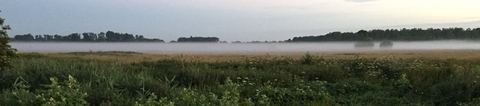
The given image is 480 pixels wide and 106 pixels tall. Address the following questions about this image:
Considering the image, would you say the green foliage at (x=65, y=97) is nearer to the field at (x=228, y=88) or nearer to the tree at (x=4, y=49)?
the field at (x=228, y=88)

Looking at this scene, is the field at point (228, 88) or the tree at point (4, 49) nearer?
the field at point (228, 88)

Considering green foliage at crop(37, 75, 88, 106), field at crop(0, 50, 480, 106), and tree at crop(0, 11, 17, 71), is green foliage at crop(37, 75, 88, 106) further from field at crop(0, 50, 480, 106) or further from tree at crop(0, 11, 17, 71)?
tree at crop(0, 11, 17, 71)

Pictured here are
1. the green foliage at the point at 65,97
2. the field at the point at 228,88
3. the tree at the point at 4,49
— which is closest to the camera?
the green foliage at the point at 65,97

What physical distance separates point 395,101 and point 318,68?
618cm

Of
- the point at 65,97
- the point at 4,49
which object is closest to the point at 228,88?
the point at 65,97

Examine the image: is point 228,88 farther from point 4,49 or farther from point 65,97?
point 4,49

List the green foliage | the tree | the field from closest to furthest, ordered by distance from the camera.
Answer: the green foliage < the field < the tree

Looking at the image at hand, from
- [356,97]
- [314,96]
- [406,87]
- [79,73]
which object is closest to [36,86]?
[79,73]

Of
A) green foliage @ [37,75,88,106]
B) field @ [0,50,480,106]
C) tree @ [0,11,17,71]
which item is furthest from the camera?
tree @ [0,11,17,71]

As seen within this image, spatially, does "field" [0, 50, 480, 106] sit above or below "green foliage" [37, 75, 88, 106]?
below

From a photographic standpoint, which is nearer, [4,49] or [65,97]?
[65,97]

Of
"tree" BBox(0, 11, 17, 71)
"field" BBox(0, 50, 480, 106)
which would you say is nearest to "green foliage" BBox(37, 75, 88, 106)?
"field" BBox(0, 50, 480, 106)

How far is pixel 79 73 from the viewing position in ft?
36.5

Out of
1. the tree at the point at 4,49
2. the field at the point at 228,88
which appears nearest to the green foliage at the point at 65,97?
the field at the point at 228,88
